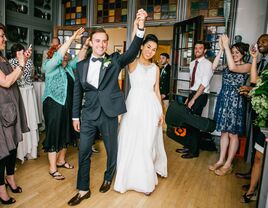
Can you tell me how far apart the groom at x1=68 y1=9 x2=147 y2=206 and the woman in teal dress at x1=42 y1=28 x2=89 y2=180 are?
398 millimetres

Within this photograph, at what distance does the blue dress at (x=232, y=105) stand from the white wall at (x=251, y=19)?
1.58 metres

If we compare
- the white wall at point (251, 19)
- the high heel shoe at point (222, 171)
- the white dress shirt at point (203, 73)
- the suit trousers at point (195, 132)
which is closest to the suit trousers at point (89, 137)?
the high heel shoe at point (222, 171)

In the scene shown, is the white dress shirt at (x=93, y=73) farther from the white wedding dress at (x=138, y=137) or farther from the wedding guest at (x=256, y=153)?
the wedding guest at (x=256, y=153)

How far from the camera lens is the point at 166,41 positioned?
9.03m

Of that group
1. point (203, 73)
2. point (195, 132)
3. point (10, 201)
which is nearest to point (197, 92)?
point (203, 73)

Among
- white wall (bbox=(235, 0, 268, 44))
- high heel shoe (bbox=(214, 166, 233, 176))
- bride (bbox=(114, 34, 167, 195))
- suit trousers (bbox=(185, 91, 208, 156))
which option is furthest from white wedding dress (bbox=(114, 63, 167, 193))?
white wall (bbox=(235, 0, 268, 44))

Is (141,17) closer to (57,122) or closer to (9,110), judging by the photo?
(9,110)

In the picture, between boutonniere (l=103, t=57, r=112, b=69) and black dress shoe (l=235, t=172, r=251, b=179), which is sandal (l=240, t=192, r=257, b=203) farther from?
boutonniere (l=103, t=57, r=112, b=69)

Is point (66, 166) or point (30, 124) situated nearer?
point (66, 166)

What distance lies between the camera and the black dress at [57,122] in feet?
8.61

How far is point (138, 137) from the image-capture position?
2.46 m

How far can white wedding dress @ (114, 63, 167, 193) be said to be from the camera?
2451 mm

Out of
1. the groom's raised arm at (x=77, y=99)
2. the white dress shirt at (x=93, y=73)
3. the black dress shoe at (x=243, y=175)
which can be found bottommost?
the black dress shoe at (x=243, y=175)

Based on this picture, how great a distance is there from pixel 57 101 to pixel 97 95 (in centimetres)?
63
